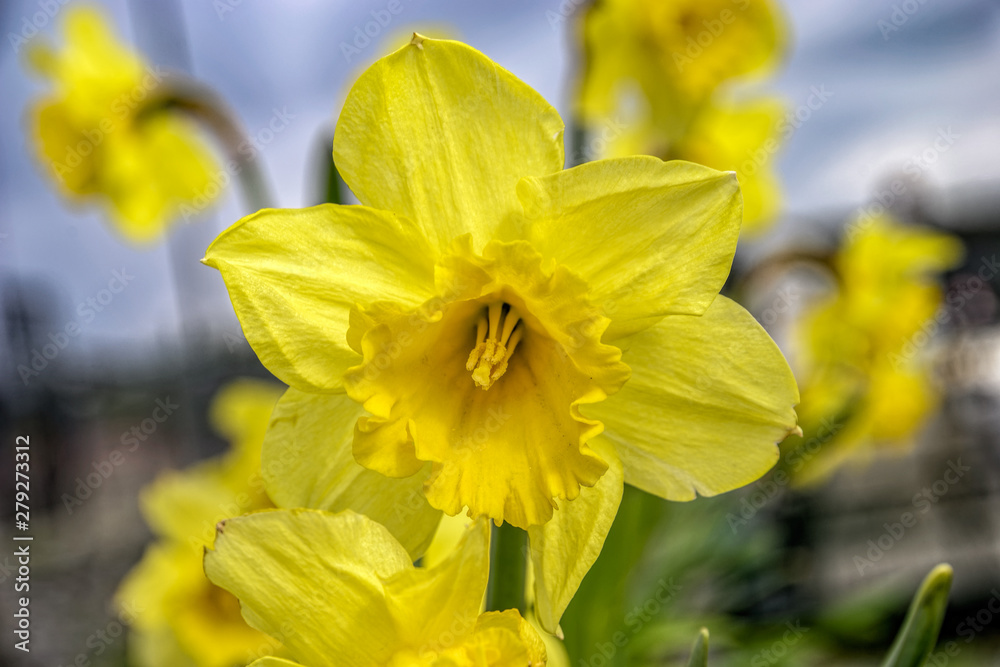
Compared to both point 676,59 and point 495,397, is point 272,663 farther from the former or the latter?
point 676,59

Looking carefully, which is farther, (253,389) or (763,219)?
(763,219)

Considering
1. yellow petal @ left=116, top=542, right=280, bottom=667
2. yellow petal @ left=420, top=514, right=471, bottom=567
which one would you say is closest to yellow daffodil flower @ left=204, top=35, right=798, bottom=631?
yellow petal @ left=420, top=514, right=471, bottom=567

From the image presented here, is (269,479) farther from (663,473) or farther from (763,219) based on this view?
(763,219)

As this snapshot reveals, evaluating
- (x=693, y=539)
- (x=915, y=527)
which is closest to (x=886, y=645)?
(x=915, y=527)

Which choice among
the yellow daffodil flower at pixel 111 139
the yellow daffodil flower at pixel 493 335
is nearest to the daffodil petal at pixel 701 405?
the yellow daffodil flower at pixel 493 335

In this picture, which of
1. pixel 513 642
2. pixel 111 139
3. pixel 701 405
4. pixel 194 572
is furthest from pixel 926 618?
pixel 111 139
